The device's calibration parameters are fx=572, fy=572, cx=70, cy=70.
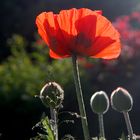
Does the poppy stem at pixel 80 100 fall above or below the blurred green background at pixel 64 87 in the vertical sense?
below

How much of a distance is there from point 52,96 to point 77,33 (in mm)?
173

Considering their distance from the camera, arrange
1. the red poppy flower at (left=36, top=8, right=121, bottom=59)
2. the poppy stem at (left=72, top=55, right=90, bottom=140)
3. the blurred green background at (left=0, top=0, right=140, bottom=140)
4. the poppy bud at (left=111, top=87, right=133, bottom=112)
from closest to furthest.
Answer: the poppy stem at (left=72, top=55, right=90, bottom=140), the red poppy flower at (left=36, top=8, right=121, bottom=59), the poppy bud at (left=111, top=87, right=133, bottom=112), the blurred green background at (left=0, top=0, right=140, bottom=140)

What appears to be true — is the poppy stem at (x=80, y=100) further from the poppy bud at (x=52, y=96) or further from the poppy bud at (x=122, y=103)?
the poppy bud at (x=122, y=103)

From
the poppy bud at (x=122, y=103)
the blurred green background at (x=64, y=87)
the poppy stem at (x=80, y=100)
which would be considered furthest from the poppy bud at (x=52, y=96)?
the blurred green background at (x=64, y=87)

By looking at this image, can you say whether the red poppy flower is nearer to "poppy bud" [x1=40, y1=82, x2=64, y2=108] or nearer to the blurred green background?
"poppy bud" [x1=40, y1=82, x2=64, y2=108]

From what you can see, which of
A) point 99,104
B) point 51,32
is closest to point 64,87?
point 99,104

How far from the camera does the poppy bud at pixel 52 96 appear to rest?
4.36 feet

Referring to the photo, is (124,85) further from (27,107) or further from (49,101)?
(49,101)

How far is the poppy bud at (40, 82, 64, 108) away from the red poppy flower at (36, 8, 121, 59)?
10 centimetres

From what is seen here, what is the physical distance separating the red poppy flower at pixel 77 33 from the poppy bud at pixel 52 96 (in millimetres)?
102

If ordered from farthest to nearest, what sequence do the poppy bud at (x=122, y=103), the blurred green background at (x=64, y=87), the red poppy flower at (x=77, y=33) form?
the blurred green background at (x=64, y=87) → the poppy bud at (x=122, y=103) → the red poppy flower at (x=77, y=33)

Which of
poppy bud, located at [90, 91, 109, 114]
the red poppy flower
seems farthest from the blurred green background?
the red poppy flower

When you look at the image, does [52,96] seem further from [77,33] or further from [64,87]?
[64,87]

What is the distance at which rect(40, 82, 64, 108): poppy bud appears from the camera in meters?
1.33
